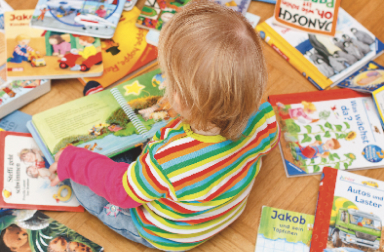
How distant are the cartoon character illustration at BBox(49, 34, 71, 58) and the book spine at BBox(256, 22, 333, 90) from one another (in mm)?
531

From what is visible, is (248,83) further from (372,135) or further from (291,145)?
(372,135)

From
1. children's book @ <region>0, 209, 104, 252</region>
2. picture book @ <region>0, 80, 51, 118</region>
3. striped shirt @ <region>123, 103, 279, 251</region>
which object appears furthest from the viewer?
picture book @ <region>0, 80, 51, 118</region>

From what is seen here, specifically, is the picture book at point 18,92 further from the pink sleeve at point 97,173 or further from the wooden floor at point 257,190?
the pink sleeve at point 97,173

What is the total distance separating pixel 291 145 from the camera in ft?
2.85

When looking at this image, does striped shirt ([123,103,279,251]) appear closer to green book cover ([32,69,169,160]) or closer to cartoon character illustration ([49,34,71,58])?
green book cover ([32,69,169,160])

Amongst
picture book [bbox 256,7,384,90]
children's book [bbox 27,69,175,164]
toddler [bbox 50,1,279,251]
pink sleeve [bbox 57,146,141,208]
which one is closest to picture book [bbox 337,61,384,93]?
picture book [bbox 256,7,384,90]

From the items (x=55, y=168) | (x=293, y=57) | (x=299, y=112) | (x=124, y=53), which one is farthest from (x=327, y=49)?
(x=55, y=168)

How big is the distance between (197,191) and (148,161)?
9cm

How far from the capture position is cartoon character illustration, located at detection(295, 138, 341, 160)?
0.86 metres

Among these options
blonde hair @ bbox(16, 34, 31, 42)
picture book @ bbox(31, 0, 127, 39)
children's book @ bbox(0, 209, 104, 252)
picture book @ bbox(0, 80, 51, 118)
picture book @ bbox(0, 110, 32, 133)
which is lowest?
children's book @ bbox(0, 209, 104, 252)

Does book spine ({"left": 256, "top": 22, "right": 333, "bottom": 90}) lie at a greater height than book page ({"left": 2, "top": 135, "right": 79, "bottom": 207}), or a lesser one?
greater

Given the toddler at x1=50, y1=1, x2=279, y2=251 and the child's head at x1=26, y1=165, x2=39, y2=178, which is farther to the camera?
the child's head at x1=26, y1=165, x2=39, y2=178

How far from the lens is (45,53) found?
0.89 m

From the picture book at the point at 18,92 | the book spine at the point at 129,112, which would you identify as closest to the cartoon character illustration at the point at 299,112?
the book spine at the point at 129,112
